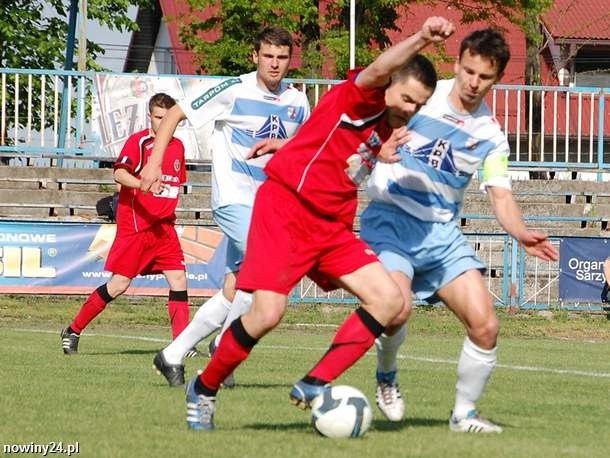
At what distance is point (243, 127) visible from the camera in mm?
9242

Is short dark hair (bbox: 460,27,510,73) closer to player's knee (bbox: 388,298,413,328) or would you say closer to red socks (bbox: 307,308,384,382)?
player's knee (bbox: 388,298,413,328)

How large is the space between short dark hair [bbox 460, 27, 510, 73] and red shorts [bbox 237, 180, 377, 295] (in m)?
1.15

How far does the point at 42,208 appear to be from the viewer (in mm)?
24109

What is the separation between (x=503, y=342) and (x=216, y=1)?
742 inches

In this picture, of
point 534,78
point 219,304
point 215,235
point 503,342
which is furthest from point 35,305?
point 534,78

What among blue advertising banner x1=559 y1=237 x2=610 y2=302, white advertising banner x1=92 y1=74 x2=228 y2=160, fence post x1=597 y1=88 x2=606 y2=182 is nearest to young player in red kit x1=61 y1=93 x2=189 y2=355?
blue advertising banner x1=559 y1=237 x2=610 y2=302

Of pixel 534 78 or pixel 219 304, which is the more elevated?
pixel 534 78

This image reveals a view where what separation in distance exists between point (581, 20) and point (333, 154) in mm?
45291

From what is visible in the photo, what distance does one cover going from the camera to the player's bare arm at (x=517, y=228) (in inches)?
282

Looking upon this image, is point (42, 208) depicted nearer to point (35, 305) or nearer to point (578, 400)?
point (35, 305)

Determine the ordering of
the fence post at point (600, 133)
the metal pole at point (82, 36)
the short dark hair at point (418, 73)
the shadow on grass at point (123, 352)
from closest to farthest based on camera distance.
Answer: the short dark hair at point (418, 73) → the shadow on grass at point (123, 352) → the fence post at point (600, 133) → the metal pole at point (82, 36)

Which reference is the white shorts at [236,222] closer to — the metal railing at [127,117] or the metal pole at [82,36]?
the metal railing at [127,117]

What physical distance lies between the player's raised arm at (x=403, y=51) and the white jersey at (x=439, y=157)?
923mm

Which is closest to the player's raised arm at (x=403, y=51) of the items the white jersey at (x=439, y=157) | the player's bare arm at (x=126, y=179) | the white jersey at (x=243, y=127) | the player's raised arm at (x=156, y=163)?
the white jersey at (x=439, y=157)
